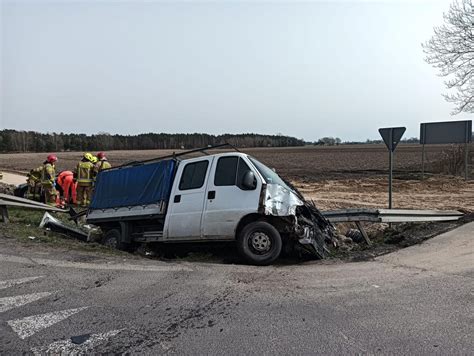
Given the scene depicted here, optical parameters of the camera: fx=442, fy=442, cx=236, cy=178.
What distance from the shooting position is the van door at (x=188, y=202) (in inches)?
299

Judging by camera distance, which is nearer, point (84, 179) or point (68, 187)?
point (84, 179)

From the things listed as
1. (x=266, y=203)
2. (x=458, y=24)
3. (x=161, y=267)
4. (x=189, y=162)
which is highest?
(x=458, y=24)

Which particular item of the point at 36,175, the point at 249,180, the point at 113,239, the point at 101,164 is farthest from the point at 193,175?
the point at 36,175

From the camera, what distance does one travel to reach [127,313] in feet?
14.9

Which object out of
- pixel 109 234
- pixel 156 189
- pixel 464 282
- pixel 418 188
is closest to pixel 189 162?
pixel 156 189

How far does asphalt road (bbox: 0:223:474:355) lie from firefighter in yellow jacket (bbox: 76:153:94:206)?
7.38 m

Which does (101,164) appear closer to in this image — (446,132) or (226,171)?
(226,171)

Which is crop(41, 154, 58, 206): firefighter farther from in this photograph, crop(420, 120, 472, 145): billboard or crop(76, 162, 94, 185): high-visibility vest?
crop(420, 120, 472, 145): billboard

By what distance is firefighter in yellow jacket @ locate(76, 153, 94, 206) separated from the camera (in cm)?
1423

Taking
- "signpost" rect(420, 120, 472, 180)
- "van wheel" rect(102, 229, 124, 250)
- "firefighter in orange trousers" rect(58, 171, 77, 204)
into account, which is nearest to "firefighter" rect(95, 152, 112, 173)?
"firefighter in orange trousers" rect(58, 171, 77, 204)

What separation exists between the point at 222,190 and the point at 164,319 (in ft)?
10.8

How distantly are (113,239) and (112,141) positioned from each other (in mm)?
118389

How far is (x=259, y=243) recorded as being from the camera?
7.07 meters

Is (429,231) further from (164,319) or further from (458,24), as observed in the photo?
(458,24)
